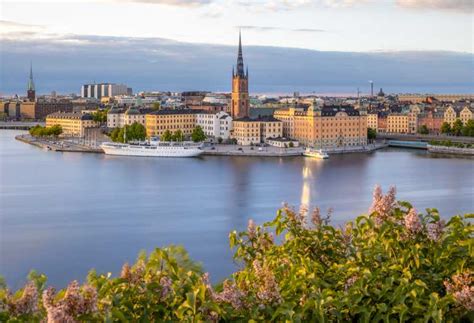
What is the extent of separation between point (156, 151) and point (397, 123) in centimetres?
878

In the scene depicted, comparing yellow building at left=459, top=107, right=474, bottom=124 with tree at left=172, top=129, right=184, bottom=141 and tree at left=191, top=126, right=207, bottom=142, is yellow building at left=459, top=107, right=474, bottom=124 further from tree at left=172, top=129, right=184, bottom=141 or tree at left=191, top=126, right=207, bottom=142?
tree at left=172, top=129, right=184, bottom=141

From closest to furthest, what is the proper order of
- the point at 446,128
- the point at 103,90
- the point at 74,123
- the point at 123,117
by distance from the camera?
Answer: the point at 446,128 < the point at 123,117 < the point at 74,123 < the point at 103,90

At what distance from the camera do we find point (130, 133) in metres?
16.7

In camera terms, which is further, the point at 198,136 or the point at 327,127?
the point at 327,127

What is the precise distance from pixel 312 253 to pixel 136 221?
519 cm

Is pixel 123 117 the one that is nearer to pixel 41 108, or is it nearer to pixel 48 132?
pixel 48 132

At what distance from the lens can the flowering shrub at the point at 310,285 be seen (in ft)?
3.75

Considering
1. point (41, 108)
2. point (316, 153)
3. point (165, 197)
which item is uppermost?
point (41, 108)

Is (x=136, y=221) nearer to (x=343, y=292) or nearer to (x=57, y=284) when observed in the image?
(x=57, y=284)

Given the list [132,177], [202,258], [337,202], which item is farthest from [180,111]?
[202,258]

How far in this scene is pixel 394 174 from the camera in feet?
35.6

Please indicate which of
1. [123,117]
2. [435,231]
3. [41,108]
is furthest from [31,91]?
[435,231]

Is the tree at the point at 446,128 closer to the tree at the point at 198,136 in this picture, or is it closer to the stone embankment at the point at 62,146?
the tree at the point at 198,136

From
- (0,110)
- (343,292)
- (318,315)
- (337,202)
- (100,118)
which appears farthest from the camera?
(0,110)
